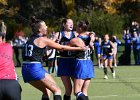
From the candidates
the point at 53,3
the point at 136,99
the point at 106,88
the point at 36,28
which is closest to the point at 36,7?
the point at 53,3

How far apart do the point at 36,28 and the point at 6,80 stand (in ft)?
7.30

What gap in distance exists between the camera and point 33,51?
1028 centimetres

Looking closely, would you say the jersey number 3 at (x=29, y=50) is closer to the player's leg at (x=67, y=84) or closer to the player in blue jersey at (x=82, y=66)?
the player in blue jersey at (x=82, y=66)

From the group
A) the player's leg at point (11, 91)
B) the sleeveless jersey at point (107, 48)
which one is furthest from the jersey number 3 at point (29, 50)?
the sleeveless jersey at point (107, 48)

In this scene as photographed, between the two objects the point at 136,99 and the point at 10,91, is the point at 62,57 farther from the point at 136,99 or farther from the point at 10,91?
the point at 10,91

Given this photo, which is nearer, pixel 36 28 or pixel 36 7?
pixel 36 28

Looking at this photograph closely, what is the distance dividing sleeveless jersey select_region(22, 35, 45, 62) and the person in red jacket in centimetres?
173

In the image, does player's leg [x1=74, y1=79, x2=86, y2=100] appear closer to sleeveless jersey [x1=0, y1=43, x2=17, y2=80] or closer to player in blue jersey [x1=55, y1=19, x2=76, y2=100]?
player in blue jersey [x1=55, y1=19, x2=76, y2=100]

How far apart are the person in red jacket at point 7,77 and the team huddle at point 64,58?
1.80 m

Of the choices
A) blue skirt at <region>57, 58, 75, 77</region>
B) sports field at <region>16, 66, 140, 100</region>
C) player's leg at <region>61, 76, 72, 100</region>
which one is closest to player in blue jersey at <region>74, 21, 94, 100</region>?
blue skirt at <region>57, 58, 75, 77</region>

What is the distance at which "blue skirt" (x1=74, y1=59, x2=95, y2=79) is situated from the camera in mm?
11789

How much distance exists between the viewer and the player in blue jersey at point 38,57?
33.6 feet

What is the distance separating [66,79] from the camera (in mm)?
12266

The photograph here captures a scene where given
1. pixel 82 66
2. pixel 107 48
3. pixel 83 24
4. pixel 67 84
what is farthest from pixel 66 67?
pixel 107 48
